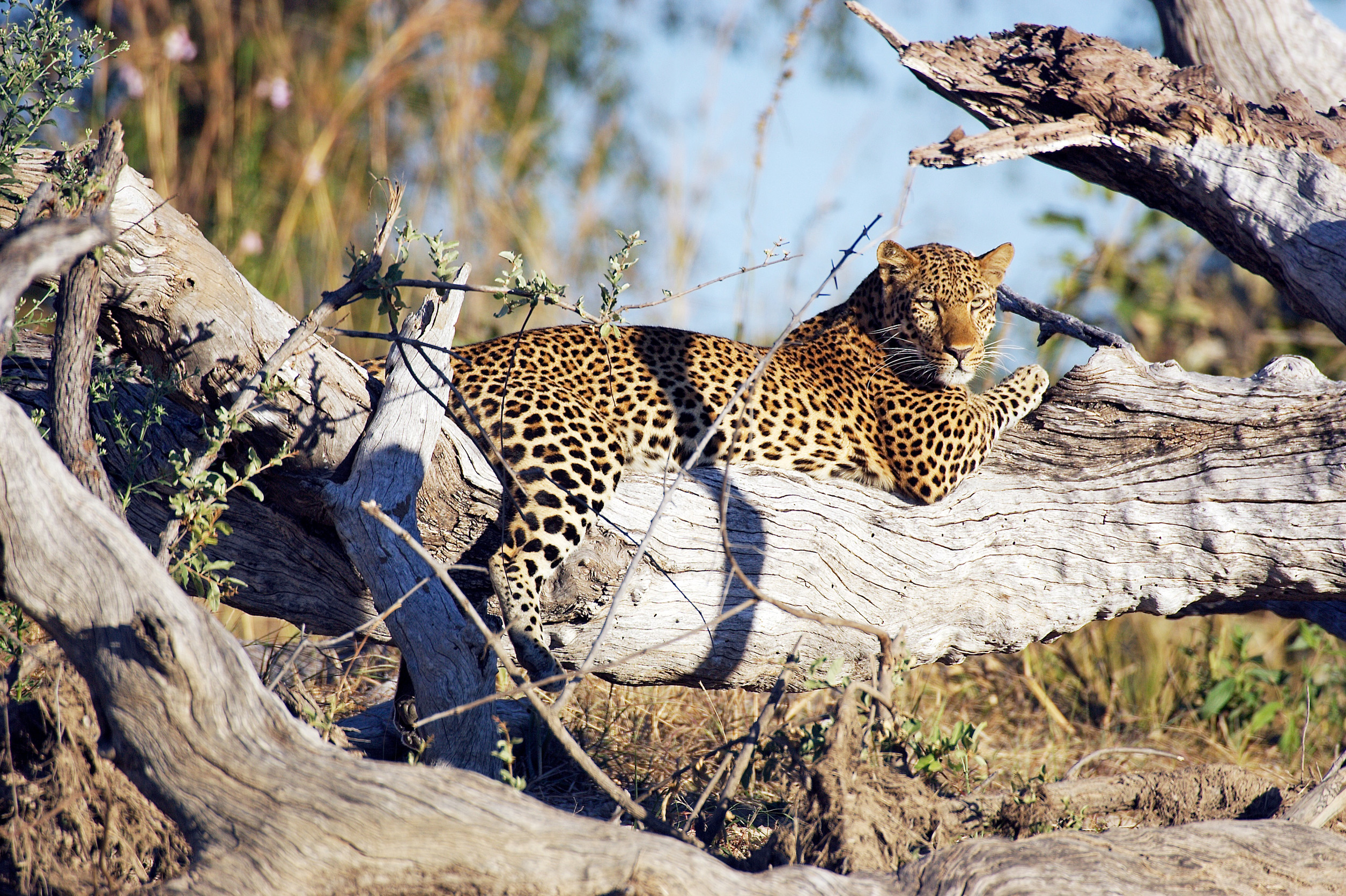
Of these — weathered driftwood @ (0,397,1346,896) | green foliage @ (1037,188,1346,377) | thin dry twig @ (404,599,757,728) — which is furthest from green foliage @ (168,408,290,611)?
green foliage @ (1037,188,1346,377)

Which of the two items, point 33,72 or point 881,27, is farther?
point 881,27

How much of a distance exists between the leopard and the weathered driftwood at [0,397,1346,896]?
3.72 feet

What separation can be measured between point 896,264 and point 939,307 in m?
0.33

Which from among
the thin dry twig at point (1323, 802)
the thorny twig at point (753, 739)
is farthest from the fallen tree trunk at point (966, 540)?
the thorny twig at point (753, 739)

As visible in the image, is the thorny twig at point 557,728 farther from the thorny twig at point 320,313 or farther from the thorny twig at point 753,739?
the thorny twig at point 320,313

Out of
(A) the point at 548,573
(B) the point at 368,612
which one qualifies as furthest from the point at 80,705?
(A) the point at 548,573

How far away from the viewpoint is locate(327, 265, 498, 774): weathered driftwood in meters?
3.30

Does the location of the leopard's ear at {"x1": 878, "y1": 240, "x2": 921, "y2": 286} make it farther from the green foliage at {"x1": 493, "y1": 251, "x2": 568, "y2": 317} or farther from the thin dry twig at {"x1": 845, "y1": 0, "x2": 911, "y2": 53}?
the green foliage at {"x1": 493, "y1": 251, "x2": 568, "y2": 317}

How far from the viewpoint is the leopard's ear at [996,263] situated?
5.46 metres

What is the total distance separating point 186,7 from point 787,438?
9.84 metres

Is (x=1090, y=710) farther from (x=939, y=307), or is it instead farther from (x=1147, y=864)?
(x=1147, y=864)

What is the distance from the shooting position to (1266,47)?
501 centimetres

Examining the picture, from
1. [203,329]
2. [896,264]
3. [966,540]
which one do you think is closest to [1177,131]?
[896,264]

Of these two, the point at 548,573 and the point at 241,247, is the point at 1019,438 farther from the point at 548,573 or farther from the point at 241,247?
the point at 241,247
